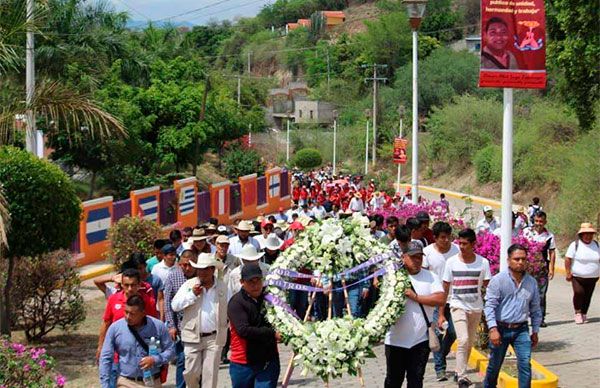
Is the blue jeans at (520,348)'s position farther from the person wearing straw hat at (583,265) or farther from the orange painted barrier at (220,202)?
the orange painted barrier at (220,202)

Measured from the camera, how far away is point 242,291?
833cm

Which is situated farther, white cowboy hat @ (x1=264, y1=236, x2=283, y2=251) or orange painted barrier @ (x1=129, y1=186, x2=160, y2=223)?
orange painted barrier @ (x1=129, y1=186, x2=160, y2=223)

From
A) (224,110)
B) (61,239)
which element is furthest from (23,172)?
(224,110)

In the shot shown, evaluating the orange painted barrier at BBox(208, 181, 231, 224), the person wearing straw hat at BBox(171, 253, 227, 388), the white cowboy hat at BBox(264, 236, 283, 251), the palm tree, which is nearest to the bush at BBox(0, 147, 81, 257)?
the palm tree

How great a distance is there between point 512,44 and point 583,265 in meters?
4.29

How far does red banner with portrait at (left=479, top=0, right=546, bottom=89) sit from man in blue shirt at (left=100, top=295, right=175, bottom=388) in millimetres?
5533

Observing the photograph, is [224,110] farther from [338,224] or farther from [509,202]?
[338,224]

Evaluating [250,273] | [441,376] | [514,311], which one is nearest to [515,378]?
[441,376]

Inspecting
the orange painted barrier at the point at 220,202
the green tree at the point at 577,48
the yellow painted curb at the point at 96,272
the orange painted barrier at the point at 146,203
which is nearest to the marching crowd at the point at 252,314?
the yellow painted curb at the point at 96,272

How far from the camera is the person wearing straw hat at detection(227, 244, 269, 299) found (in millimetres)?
9414

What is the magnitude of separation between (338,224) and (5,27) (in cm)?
563

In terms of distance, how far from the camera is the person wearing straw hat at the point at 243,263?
30.9ft

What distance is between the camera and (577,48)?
90.9 feet

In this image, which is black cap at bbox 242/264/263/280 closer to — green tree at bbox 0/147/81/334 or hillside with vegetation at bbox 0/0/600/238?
hillside with vegetation at bbox 0/0/600/238
